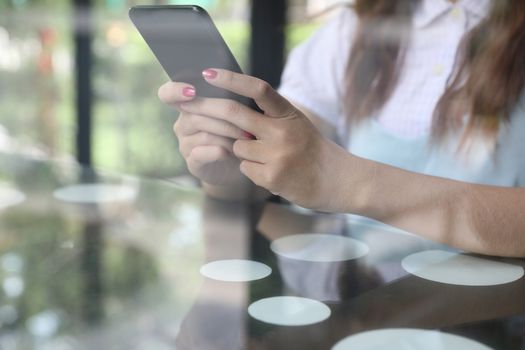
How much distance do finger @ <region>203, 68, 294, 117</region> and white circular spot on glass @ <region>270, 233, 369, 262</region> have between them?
14cm

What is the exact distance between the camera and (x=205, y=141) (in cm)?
54

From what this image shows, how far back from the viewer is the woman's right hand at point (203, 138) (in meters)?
0.50

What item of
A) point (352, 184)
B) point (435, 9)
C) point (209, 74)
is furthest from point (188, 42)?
point (435, 9)

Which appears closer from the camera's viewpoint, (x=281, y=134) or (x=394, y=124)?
(x=281, y=134)

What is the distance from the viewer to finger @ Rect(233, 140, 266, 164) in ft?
1.65

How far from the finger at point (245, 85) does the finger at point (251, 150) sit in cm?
4

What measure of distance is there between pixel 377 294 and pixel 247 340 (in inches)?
4.8

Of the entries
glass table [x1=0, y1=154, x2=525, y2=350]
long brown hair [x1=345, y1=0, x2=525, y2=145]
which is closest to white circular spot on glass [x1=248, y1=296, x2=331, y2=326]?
glass table [x1=0, y1=154, x2=525, y2=350]

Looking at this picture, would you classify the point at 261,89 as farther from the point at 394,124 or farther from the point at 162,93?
the point at 394,124

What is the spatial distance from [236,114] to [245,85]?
0.03 m

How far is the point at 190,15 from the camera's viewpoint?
45 cm

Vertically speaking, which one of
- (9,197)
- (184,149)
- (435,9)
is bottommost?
(9,197)

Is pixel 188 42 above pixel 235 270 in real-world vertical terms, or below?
above

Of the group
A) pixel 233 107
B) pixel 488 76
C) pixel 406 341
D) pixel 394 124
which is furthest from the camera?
pixel 394 124
